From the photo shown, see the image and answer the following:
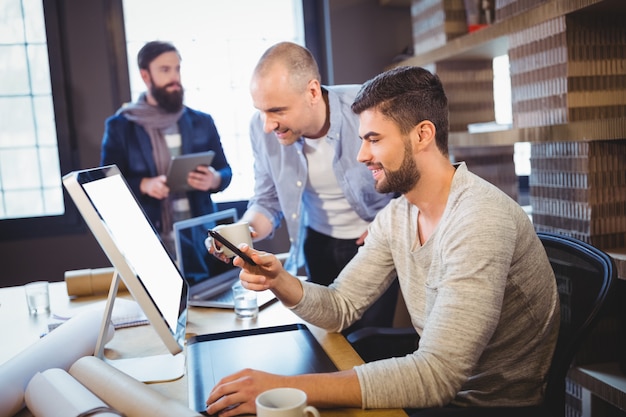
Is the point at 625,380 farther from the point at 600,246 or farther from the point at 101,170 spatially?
the point at 101,170

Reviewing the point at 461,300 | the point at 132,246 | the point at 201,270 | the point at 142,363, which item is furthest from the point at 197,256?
the point at 461,300

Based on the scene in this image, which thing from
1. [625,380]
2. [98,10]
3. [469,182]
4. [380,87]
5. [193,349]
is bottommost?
[625,380]

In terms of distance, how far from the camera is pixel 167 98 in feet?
9.86

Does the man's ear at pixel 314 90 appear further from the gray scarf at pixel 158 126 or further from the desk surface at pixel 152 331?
the gray scarf at pixel 158 126

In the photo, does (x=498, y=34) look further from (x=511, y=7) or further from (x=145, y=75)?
(x=145, y=75)

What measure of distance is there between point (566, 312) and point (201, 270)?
1004mm

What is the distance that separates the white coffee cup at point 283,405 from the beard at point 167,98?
2.41m

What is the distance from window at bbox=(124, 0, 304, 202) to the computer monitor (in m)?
2.66

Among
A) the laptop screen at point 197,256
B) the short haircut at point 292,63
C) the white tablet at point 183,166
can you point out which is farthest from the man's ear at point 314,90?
the white tablet at point 183,166

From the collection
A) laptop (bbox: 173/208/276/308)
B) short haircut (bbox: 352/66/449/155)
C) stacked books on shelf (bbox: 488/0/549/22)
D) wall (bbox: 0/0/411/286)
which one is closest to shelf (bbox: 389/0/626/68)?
stacked books on shelf (bbox: 488/0/549/22)

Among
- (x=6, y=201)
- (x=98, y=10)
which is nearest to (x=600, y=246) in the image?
(x=98, y=10)

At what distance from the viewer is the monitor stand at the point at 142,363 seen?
1166 millimetres

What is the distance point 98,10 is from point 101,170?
2.74 metres

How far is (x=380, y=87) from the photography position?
133cm
